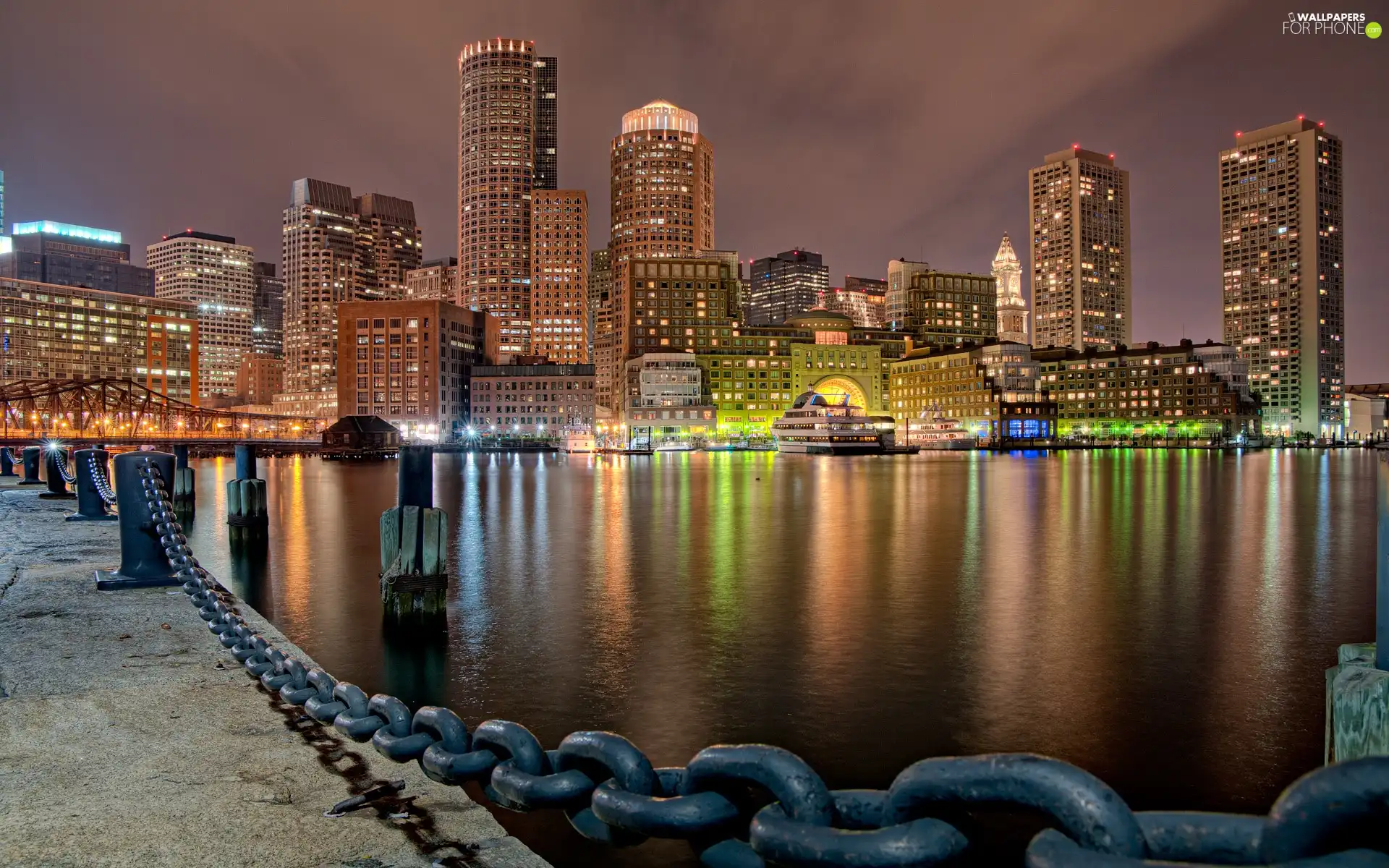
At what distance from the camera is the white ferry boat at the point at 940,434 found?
547ft

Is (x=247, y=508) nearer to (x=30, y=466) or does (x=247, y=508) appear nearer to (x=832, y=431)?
(x=30, y=466)

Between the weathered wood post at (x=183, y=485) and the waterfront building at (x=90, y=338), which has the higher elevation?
the waterfront building at (x=90, y=338)

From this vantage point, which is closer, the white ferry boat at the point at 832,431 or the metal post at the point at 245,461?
the metal post at the point at 245,461

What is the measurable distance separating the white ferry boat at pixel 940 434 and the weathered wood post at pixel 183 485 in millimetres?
146654

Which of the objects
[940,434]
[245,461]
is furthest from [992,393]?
[245,461]

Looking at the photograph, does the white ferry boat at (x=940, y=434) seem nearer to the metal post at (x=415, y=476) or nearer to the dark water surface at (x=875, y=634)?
the dark water surface at (x=875, y=634)

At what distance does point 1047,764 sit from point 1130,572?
797 inches

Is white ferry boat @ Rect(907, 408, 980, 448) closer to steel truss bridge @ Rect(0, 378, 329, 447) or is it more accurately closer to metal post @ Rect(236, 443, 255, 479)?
steel truss bridge @ Rect(0, 378, 329, 447)

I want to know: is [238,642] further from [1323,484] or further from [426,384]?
[426,384]

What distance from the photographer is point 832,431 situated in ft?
460

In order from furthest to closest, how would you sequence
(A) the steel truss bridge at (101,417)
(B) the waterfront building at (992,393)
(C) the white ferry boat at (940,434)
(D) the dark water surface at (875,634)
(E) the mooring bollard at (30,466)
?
(B) the waterfront building at (992,393)
(C) the white ferry boat at (940,434)
(A) the steel truss bridge at (101,417)
(E) the mooring bollard at (30,466)
(D) the dark water surface at (875,634)

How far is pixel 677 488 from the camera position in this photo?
53562 millimetres

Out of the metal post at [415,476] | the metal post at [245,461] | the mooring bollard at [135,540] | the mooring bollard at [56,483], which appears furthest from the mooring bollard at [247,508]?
the mooring bollard at [135,540]

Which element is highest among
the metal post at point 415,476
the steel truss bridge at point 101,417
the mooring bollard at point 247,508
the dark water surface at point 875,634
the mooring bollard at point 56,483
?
the steel truss bridge at point 101,417
